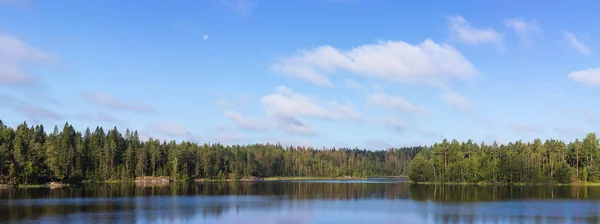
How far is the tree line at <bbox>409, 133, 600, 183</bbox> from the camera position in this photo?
161 m

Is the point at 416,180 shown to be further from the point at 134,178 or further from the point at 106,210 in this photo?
the point at 106,210

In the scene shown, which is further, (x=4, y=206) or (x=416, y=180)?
(x=416, y=180)

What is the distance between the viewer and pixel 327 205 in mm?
79375

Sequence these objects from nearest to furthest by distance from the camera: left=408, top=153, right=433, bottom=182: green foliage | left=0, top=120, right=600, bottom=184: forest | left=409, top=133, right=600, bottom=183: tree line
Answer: left=0, top=120, right=600, bottom=184: forest
left=409, top=133, right=600, bottom=183: tree line
left=408, top=153, right=433, bottom=182: green foliage

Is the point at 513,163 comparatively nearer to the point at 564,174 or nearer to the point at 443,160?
the point at 564,174

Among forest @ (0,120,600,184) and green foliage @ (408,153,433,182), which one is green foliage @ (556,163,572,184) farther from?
green foliage @ (408,153,433,182)

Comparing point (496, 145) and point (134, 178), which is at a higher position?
point (496, 145)

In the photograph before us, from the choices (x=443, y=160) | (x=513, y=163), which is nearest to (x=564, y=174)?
(x=513, y=163)

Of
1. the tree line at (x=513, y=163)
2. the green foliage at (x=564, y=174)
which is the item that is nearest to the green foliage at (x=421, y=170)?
the tree line at (x=513, y=163)

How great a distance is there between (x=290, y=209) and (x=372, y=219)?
1684 centimetres

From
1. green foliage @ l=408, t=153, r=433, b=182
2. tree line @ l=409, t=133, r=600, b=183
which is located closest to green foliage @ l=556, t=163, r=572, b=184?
tree line @ l=409, t=133, r=600, b=183

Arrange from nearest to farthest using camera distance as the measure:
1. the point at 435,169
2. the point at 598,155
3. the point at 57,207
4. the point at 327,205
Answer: the point at 57,207 → the point at 327,205 → the point at 598,155 → the point at 435,169

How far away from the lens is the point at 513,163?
16200 cm

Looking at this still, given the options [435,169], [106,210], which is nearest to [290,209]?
[106,210]
